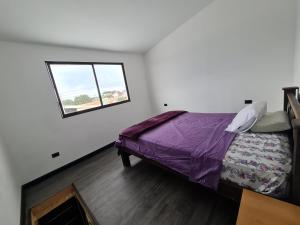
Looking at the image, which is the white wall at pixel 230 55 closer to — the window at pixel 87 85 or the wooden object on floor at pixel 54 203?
the window at pixel 87 85

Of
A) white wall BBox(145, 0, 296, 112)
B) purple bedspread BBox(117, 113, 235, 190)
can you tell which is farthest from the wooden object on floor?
white wall BBox(145, 0, 296, 112)

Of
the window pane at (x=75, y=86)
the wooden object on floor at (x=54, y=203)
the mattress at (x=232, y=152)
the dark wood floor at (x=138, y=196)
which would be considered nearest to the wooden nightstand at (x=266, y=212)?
the mattress at (x=232, y=152)

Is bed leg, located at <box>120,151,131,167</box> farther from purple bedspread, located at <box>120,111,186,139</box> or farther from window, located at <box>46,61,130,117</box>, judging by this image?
window, located at <box>46,61,130,117</box>

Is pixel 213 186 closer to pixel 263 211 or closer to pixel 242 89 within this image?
pixel 263 211

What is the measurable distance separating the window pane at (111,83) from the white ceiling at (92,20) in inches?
21.0

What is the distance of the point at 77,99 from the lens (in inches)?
122

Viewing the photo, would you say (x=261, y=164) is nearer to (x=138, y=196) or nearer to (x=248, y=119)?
(x=248, y=119)

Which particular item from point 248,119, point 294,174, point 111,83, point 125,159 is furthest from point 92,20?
point 294,174

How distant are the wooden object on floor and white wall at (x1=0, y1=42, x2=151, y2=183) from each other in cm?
67

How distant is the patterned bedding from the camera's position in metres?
1.06

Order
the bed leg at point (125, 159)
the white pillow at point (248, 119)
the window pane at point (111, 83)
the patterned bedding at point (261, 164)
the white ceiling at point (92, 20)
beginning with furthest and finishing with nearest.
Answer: the window pane at point (111, 83), the bed leg at point (125, 159), the white ceiling at point (92, 20), the white pillow at point (248, 119), the patterned bedding at point (261, 164)

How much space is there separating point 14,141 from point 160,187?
240 cm

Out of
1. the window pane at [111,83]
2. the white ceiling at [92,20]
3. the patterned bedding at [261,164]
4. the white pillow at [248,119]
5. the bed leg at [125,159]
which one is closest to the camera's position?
the patterned bedding at [261,164]

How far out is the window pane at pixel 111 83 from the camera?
359 centimetres
